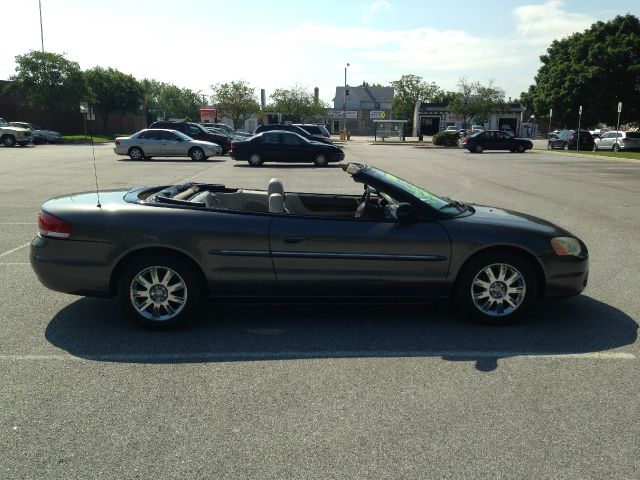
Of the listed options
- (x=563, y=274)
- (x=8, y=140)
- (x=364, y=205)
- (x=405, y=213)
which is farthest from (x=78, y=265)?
(x=8, y=140)

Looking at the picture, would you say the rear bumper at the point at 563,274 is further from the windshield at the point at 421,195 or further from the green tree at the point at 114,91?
the green tree at the point at 114,91

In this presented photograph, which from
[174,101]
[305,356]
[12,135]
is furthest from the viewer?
[174,101]

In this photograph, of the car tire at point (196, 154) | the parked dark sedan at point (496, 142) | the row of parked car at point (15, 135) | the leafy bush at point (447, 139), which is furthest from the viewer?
the leafy bush at point (447, 139)

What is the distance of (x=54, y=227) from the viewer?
462 centimetres

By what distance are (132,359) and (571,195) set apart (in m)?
13.4

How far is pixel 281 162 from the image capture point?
25219 mm

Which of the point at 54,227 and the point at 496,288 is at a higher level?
the point at 54,227

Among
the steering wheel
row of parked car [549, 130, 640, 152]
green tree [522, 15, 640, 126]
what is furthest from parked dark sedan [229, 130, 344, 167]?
green tree [522, 15, 640, 126]

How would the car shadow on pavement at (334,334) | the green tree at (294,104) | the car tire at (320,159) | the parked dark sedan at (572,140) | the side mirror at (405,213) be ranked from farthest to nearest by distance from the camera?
1. the green tree at (294,104)
2. the parked dark sedan at (572,140)
3. the car tire at (320,159)
4. the side mirror at (405,213)
5. the car shadow on pavement at (334,334)

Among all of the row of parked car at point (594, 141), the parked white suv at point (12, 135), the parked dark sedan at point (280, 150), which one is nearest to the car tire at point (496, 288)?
the parked dark sedan at point (280, 150)

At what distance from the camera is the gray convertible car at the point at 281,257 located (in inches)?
179

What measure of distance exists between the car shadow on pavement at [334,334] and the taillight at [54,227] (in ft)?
2.59

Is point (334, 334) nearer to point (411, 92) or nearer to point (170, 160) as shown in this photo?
point (170, 160)

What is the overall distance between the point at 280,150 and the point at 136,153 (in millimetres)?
7547
